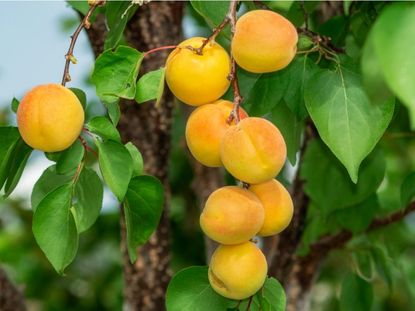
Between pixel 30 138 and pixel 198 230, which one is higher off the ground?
pixel 30 138

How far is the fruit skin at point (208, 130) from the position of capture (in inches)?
22.5

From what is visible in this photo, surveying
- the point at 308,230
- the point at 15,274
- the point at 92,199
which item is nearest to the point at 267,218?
the point at 92,199

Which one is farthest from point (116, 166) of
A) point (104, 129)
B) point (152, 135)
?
point (152, 135)

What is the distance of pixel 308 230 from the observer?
46.8 inches

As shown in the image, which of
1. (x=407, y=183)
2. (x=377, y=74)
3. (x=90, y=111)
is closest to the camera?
(x=377, y=74)

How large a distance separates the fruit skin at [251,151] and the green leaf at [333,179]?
1.27 feet

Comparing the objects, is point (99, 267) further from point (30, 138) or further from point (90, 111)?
point (30, 138)

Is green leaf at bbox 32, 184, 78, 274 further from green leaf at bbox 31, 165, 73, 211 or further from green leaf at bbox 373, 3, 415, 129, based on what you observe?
green leaf at bbox 373, 3, 415, 129

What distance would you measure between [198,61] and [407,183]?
30 centimetres

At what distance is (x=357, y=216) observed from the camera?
104 cm

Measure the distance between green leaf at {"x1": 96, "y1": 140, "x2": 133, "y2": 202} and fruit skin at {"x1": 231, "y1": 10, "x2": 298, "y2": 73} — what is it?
112 mm

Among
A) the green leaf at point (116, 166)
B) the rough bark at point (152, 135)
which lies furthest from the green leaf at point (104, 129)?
the rough bark at point (152, 135)

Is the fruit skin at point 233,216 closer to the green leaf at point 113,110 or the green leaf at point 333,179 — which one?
the green leaf at point 113,110

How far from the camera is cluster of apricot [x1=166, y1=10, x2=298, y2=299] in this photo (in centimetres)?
56
